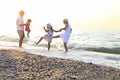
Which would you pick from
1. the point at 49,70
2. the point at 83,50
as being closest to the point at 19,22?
the point at 83,50

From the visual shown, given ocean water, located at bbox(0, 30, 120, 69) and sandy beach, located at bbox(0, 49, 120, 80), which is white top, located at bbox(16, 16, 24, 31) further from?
sandy beach, located at bbox(0, 49, 120, 80)

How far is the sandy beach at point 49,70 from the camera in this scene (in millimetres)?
9831

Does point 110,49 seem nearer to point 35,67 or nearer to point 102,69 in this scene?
point 102,69

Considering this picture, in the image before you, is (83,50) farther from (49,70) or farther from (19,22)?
(49,70)

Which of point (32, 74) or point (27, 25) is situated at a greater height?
point (27, 25)

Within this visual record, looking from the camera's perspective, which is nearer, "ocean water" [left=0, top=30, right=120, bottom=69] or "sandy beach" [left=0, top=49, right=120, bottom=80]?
"sandy beach" [left=0, top=49, right=120, bottom=80]

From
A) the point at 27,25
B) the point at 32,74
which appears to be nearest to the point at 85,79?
the point at 32,74

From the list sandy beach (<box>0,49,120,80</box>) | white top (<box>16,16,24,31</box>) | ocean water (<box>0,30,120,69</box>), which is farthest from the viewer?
white top (<box>16,16,24,31</box>)

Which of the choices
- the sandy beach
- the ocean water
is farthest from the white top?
the sandy beach

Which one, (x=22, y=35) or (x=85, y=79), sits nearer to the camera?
(x=85, y=79)

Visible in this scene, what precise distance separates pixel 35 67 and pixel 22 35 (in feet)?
24.7

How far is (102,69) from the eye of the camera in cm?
1202

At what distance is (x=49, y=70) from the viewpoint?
427 inches

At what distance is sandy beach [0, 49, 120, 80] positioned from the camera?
9831mm
